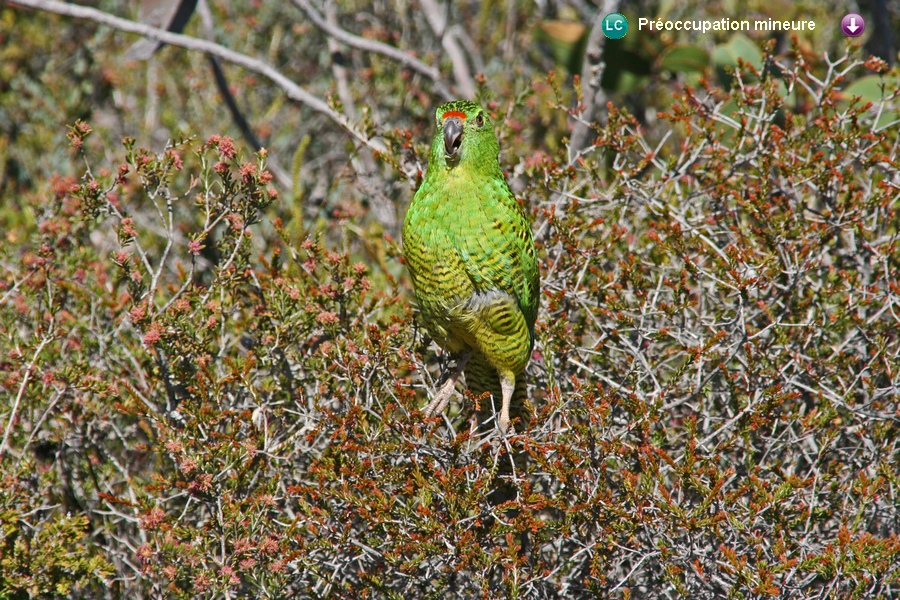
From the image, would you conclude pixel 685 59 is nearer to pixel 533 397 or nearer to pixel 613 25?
pixel 613 25

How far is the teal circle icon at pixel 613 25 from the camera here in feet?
15.6

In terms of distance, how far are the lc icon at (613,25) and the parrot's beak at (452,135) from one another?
194 cm

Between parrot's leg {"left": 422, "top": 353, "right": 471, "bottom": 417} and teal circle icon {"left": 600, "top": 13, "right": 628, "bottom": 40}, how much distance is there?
2.42 metres

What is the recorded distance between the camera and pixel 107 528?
3.59m

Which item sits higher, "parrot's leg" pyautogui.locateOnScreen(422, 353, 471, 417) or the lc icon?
the lc icon

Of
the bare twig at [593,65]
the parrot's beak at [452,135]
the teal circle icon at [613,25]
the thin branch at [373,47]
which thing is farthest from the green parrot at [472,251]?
the thin branch at [373,47]

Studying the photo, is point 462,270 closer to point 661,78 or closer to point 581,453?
point 581,453

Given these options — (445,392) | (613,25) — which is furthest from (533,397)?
(613,25)

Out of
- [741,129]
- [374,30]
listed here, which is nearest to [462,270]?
[741,129]

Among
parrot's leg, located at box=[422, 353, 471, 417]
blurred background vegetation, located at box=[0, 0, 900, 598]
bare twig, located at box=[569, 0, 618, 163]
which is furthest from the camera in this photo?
bare twig, located at box=[569, 0, 618, 163]

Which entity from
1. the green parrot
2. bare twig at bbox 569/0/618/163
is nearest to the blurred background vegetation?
bare twig at bbox 569/0/618/163

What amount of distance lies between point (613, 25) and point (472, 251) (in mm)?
2380

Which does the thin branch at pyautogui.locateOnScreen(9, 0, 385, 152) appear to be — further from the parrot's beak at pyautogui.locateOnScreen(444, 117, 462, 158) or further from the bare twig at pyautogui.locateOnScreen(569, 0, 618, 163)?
the parrot's beak at pyautogui.locateOnScreen(444, 117, 462, 158)

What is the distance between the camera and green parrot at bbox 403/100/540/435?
3.32 m
